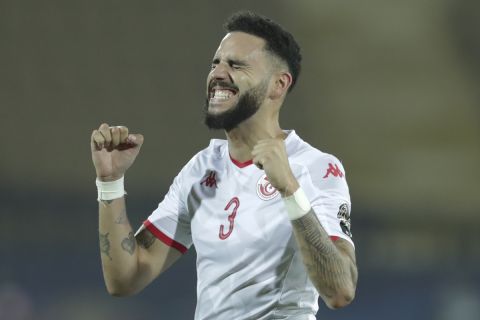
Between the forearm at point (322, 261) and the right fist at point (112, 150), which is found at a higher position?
the right fist at point (112, 150)

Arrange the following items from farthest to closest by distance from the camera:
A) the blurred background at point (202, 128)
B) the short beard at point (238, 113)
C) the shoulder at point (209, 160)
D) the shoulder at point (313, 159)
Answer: the blurred background at point (202, 128) → the shoulder at point (209, 160) → the short beard at point (238, 113) → the shoulder at point (313, 159)

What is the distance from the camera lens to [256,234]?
2482 mm

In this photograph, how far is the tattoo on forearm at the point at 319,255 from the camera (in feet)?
7.30

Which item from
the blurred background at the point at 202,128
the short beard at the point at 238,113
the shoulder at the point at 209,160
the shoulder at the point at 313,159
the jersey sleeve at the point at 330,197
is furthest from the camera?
the blurred background at the point at 202,128

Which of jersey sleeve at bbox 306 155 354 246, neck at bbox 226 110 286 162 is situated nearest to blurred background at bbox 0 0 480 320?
neck at bbox 226 110 286 162

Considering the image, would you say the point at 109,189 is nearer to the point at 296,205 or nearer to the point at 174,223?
the point at 174,223

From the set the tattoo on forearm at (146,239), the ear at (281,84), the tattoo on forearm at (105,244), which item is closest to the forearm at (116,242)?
the tattoo on forearm at (105,244)

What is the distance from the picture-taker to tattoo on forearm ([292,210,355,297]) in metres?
2.22

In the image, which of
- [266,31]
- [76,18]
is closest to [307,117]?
[76,18]

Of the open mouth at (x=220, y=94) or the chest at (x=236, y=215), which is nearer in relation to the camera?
the chest at (x=236, y=215)

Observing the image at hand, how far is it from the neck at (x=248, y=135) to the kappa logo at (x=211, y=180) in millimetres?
85

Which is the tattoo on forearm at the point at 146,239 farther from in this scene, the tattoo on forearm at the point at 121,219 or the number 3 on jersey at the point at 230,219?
the number 3 on jersey at the point at 230,219

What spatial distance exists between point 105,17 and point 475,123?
10.8ft

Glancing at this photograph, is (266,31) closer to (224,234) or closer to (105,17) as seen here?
(224,234)
